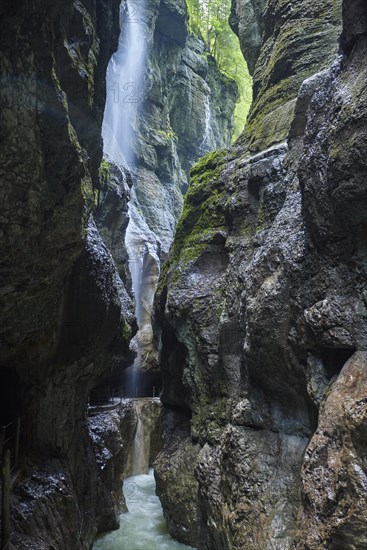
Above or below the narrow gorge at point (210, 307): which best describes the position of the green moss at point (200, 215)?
above

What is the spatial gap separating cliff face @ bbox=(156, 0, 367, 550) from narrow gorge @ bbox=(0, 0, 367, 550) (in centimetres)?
4

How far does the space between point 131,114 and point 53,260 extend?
87.8ft

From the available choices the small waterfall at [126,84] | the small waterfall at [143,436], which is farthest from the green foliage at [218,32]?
the small waterfall at [143,436]

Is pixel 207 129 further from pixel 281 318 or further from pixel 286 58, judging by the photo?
pixel 281 318

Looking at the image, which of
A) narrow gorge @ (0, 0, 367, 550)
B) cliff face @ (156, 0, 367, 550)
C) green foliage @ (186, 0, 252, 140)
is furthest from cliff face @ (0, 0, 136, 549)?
green foliage @ (186, 0, 252, 140)

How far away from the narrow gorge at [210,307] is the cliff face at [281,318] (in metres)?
0.04

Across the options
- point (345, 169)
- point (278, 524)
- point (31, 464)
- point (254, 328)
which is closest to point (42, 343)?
Answer: point (31, 464)

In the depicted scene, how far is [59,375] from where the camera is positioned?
9359 mm

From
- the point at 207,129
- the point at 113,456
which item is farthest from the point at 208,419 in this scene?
the point at 207,129

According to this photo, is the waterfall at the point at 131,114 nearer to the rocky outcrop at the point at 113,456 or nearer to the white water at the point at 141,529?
the rocky outcrop at the point at 113,456

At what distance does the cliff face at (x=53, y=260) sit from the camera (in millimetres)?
5121

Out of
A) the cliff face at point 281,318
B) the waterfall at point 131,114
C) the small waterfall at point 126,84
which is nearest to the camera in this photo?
the cliff face at point 281,318

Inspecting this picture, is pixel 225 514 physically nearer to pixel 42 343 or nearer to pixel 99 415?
pixel 42 343

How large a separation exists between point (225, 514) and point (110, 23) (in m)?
9.47
